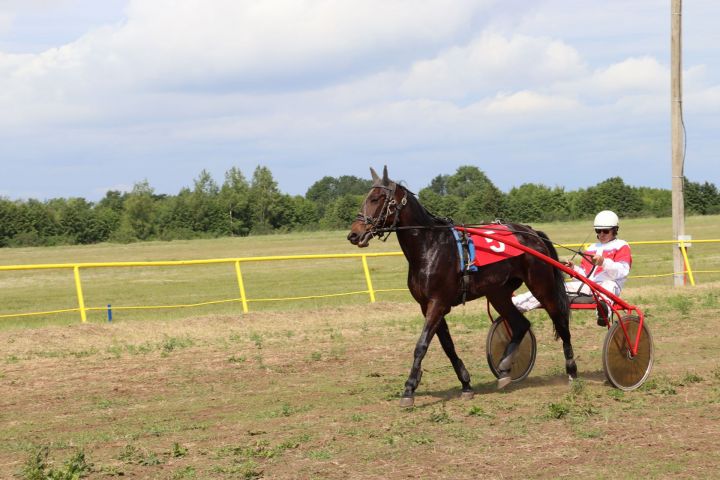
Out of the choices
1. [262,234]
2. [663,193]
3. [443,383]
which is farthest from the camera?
[663,193]

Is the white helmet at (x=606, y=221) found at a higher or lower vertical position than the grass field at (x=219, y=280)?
higher

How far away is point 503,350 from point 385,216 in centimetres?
237

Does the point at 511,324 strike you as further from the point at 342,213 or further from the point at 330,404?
the point at 342,213

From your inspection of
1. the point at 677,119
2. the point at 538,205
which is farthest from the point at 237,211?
the point at 677,119

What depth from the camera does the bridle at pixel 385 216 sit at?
7840 millimetres

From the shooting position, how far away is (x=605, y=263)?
916 cm

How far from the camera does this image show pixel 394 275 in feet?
110

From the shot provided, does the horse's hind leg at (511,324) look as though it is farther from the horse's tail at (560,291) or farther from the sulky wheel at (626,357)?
the sulky wheel at (626,357)

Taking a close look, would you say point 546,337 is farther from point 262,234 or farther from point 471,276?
point 262,234

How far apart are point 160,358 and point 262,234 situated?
209ft

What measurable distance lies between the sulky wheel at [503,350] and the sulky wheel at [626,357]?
95 centimetres

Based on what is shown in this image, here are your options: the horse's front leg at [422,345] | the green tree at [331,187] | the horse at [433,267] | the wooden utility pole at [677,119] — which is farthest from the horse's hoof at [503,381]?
the green tree at [331,187]

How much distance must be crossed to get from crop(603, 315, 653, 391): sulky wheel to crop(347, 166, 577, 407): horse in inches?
29.0

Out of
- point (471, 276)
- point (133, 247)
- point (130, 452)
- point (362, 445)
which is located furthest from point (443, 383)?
point (133, 247)
